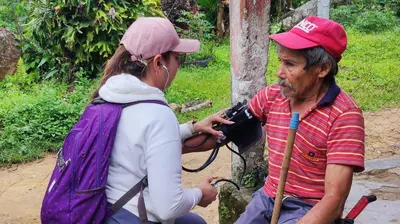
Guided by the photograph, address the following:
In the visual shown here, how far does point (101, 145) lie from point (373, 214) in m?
2.16

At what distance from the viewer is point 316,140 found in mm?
2160

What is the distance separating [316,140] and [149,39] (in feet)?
2.61

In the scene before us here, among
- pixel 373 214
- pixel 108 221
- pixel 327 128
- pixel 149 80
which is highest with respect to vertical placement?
pixel 149 80

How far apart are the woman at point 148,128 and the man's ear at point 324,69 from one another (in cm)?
56

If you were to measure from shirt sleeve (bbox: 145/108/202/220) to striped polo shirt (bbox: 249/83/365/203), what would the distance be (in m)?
0.52

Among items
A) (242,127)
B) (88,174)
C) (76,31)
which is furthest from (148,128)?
(76,31)

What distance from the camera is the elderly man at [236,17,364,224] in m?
2.04

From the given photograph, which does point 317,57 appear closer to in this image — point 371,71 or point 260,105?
point 260,105

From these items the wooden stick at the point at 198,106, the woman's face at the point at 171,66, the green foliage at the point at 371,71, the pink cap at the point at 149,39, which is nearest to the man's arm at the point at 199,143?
the woman's face at the point at 171,66

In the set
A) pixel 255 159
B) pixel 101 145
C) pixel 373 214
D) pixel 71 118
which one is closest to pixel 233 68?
pixel 255 159

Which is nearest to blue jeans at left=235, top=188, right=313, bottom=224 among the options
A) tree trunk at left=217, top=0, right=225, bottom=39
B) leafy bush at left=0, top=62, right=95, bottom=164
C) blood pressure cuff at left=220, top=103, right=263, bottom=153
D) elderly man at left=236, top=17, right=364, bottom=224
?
elderly man at left=236, top=17, right=364, bottom=224

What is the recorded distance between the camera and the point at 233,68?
3.60 meters

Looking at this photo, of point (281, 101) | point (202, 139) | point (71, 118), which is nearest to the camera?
point (281, 101)

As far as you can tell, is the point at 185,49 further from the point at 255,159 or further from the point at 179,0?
the point at 179,0
